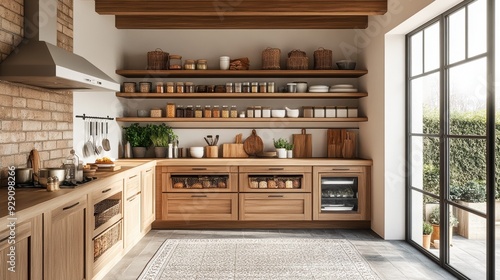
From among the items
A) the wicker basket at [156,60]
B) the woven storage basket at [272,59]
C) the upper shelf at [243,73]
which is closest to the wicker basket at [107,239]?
the upper shelf at [243,73]

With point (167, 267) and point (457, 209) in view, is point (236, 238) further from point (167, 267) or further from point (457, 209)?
point (457, 209)

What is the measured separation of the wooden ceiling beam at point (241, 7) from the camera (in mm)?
5387

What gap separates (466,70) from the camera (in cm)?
390

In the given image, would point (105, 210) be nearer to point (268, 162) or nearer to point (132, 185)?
point (132, 185)

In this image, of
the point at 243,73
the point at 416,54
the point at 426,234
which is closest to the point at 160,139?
the point at 243,73

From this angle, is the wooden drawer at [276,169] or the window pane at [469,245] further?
the wooden drawer at [276,169]

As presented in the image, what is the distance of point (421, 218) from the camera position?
498cm

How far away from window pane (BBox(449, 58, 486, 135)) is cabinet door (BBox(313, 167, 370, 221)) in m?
1.94

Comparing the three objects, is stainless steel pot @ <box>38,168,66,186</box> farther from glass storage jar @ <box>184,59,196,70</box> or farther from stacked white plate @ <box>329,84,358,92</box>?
stacked white plate @ <box>329,84,358,92</box>

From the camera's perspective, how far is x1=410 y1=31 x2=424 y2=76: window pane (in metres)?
5.02

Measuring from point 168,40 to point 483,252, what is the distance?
4.87 meters

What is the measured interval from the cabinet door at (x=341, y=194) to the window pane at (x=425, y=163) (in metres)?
0.84

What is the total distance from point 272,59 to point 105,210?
10.8 feet

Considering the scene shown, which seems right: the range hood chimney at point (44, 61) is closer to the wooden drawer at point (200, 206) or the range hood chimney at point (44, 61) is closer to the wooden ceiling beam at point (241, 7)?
the wooden ceiling beam at point (241, 7)
